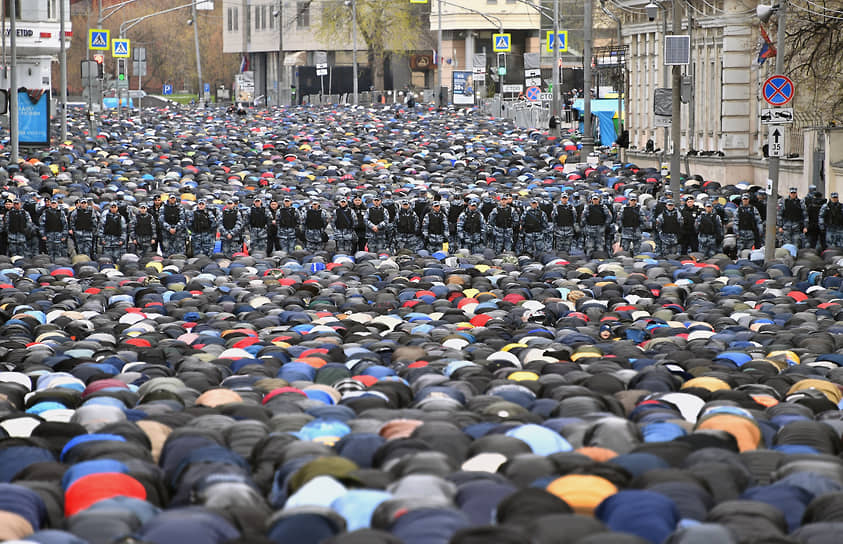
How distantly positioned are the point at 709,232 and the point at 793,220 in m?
1.73

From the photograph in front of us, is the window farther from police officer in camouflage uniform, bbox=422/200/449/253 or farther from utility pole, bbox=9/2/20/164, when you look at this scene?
police officer in camouflage uniform, bbox=422/200/449/253

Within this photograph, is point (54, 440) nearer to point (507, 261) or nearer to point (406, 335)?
point (406, 335)

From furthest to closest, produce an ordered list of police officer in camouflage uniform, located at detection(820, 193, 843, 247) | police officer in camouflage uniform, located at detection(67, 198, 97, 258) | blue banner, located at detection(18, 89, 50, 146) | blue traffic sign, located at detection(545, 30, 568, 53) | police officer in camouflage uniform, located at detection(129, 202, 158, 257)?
blue traffic sign, located at detection(545, 30, 568, 53)
blue banner, located at detection(18, 89, 50, 146)
police officer in camouflage uniform, located at detection(129, 202, 158, 257)
police officer in camouflage uniform, located at detection(67, 198, 97, 258)
police officer in camouflage uniform, located at detection(820, 193, 843, 247)

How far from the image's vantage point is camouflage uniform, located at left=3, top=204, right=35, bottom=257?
29.0 metres

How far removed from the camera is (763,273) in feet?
78.4

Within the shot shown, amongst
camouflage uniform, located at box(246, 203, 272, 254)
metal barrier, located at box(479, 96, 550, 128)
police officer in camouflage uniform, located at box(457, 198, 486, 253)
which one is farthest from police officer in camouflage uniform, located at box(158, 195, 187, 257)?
metal barrier, located at box(479, 96, 550, 128)

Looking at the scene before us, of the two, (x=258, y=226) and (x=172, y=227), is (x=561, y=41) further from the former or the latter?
(x=172, y=227)

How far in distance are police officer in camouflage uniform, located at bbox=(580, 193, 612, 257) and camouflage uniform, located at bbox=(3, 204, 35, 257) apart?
11488 millimetres

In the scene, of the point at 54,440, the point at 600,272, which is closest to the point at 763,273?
the point at 600,272

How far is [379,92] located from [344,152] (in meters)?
48.9

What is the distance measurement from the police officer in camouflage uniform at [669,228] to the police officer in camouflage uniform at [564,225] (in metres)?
2.11

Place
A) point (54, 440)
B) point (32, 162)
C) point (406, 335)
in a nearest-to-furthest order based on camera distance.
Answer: point (54, 440)
point (406, 335)
point (32, 162)

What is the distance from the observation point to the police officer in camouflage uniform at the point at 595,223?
2962 centimetres

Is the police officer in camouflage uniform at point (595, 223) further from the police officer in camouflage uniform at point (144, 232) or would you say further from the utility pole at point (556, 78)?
the utility pole at point (556, 78)
